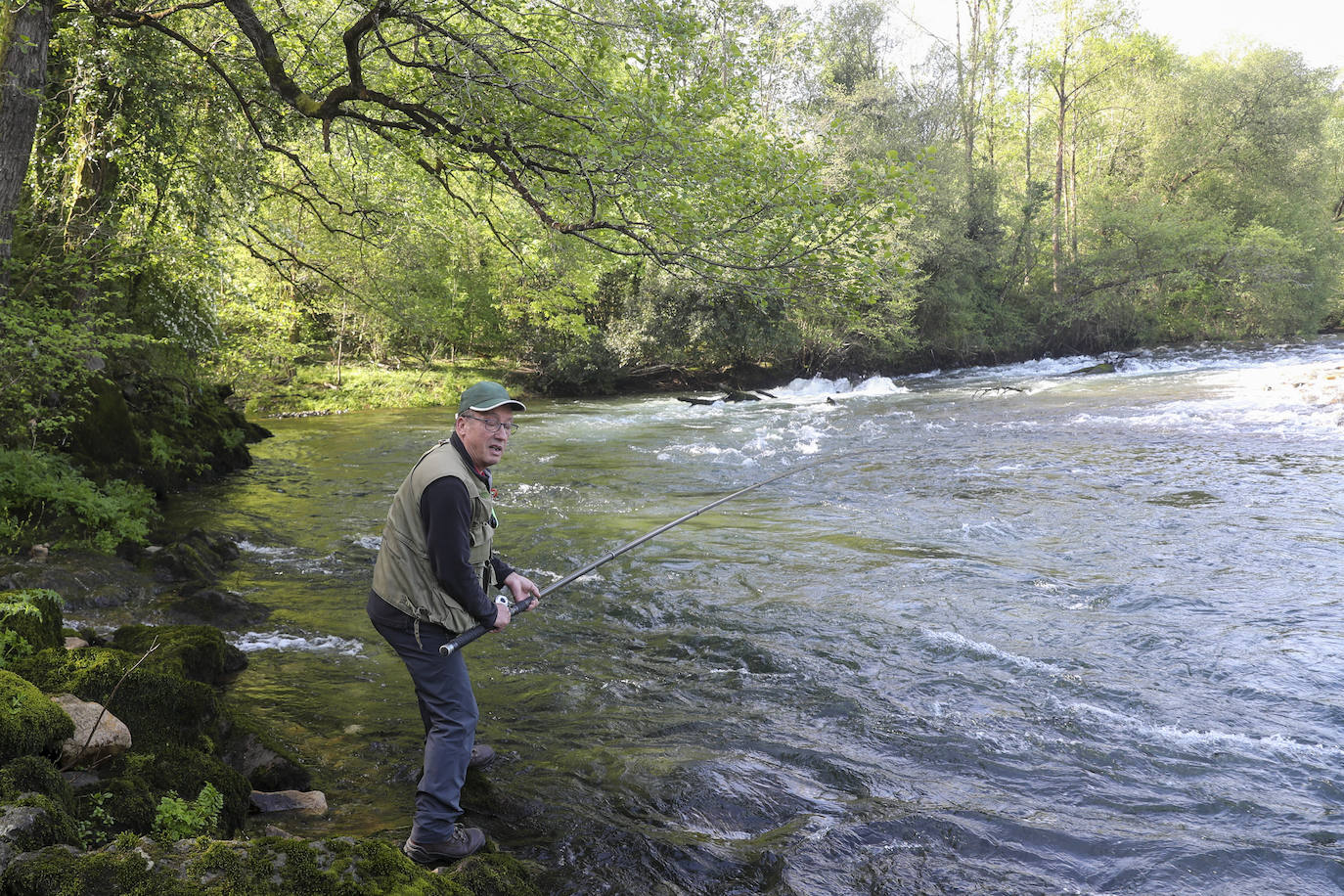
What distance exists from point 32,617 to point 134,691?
2.59 ft

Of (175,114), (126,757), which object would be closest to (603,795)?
(126,757)

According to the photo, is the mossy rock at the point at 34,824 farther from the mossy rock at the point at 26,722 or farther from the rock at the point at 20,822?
the mossy rock at the point at 26,722

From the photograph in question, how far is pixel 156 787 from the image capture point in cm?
338

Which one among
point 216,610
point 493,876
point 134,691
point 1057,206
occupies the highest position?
point 1057,206

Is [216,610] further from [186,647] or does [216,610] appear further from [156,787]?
[156,787]

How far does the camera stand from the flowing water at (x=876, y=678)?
3969 millimetres

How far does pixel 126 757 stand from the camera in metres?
3.48

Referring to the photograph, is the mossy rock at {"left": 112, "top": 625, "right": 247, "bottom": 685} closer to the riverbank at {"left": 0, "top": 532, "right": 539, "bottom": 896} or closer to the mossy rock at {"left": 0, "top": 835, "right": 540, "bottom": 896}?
the riverbank at {"left": 0, "top": 532, "right": 539, "bottom": 896}

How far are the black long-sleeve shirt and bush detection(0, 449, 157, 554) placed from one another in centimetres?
557

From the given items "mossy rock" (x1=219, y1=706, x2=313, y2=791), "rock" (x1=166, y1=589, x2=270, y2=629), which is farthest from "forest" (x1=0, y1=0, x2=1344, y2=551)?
"mossy rock" (x1=219, y1=706, x2=313, y2=791)

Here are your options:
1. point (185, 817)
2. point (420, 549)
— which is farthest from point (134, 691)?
point (420, 549)

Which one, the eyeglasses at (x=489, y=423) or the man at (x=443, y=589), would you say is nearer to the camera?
the man at (x=443, y=589)

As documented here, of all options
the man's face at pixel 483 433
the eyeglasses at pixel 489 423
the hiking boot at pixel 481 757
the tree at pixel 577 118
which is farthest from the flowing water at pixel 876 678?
the tree at pixel 577 118

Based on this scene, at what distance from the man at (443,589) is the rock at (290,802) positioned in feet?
2.06
